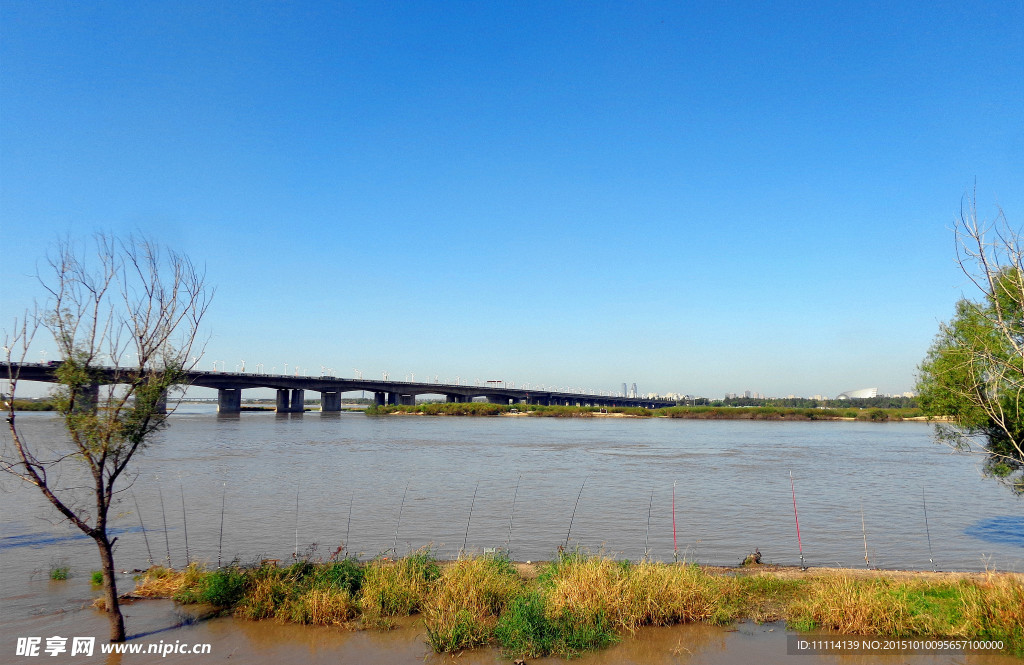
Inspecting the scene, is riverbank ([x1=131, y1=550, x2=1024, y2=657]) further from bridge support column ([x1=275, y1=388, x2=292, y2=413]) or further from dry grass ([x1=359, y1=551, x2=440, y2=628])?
bridge support column ([x1=275, y1=388, x2=292, y2=413])

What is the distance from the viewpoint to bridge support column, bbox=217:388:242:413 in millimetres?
126750

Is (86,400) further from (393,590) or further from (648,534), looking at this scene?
(648,534)

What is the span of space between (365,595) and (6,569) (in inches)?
403

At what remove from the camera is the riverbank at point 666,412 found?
137938 mm

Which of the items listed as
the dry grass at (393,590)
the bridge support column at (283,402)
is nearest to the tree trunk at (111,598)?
the dry grass at (393,590)

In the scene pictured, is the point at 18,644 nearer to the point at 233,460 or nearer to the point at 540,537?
the point at 540,537

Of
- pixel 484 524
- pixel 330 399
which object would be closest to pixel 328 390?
pixel 330 399

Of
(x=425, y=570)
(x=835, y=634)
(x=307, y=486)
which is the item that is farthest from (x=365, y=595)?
(x=307, y=486)

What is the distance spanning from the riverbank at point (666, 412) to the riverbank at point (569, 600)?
13242cm

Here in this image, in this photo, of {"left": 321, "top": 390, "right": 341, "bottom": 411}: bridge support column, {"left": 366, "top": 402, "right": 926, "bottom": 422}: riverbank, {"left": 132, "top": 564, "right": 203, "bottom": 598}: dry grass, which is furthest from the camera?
{"left": 321, "top": 390, "right": 341, "bottom": 411}: bridge support column

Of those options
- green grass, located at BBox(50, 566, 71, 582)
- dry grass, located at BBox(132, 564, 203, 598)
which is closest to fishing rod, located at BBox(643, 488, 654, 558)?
dry grass, located at BBox(132, 564, 203, 598)

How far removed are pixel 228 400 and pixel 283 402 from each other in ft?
38.7

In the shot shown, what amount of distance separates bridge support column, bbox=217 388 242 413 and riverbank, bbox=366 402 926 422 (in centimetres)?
2918

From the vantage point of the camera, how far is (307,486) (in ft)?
104
